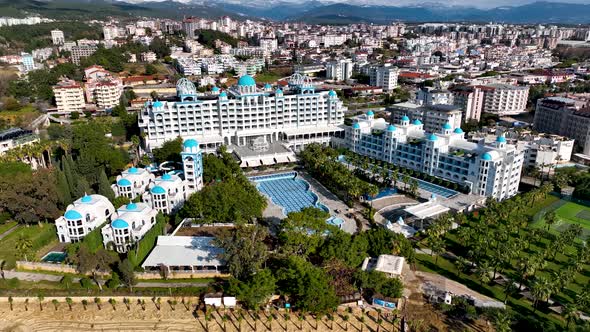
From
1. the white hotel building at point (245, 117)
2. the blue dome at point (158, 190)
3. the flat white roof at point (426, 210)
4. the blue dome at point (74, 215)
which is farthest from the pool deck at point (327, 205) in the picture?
the blue dome at point (74, 215)

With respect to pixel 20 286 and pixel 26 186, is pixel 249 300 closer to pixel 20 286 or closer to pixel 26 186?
pixel 20 286

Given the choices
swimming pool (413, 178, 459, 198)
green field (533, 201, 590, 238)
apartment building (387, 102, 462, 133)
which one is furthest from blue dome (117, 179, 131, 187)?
green field (533, 201, 590, 238)

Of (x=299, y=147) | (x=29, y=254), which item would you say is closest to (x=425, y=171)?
(x=299, y=147)

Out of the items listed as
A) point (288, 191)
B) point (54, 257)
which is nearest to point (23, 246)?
point (54, 257)

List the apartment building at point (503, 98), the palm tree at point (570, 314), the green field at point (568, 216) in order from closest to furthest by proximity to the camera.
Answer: the palm tree at point (570, 314), the green field at point (568, 216), the apartment building at point (503, 98)

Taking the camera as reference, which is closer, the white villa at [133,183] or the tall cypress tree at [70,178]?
the tall cypress tree at [70,178]

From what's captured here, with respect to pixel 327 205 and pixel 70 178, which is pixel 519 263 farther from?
pixel 70 178

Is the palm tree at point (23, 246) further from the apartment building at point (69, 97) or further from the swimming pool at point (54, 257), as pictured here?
the apartment building at point (69, 97)
